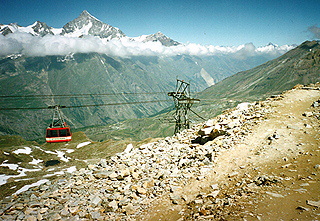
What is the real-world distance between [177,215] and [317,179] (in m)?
7.60

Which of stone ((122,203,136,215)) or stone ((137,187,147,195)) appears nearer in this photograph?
stone ((122,203,136,215))

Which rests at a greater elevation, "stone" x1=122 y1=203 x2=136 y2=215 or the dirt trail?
the dirt trail

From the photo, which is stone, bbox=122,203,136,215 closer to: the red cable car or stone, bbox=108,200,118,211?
stone, bbox=108,200,118,211

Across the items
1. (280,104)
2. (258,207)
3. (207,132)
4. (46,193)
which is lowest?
(46,193)

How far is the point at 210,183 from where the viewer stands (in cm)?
1176

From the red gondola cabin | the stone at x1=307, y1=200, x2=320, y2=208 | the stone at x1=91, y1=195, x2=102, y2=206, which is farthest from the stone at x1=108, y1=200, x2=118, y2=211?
the red gondola cabin

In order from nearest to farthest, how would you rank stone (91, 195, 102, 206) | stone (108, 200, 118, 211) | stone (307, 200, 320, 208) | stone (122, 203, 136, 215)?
stone (307, 200, 320, 208)
stone (122, 203, 136, 215)
stone (108, 200, 118, 211)
stone (91, 195, 102, 206)

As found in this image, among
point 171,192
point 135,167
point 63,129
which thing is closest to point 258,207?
point 171,192

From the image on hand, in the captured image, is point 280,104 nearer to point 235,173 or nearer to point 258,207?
point 235,173

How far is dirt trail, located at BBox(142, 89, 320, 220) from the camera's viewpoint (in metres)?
8.37

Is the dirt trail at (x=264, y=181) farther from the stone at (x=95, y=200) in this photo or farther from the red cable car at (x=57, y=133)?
the red cable car at (x=57, y=133)

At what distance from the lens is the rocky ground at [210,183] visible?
898 cm

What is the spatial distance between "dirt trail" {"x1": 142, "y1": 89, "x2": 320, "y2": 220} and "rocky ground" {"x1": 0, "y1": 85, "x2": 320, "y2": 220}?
0.03 m

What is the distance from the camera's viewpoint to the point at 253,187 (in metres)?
10.1
